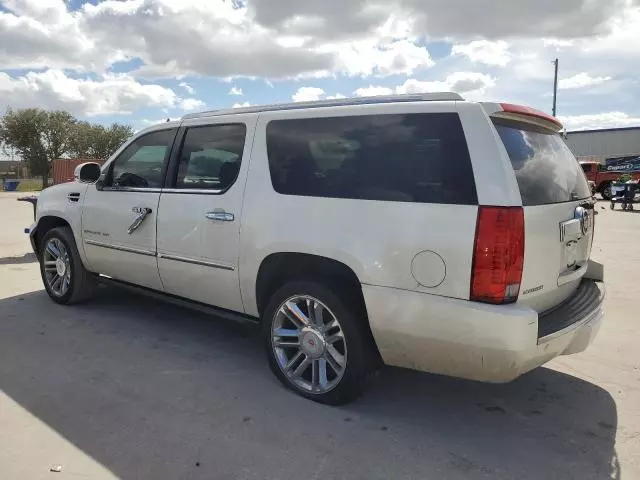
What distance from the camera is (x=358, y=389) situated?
3.36 metres

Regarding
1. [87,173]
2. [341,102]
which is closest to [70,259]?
[87,173]

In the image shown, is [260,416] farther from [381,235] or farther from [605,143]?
[605,143]

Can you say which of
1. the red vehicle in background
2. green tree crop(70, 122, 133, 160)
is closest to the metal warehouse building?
the red vehicle in background

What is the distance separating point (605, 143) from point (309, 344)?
46538mm

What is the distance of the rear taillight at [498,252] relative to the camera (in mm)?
2723

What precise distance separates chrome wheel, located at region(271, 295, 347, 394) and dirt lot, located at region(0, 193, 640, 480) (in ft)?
0.59

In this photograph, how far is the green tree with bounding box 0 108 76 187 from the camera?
51062 mm

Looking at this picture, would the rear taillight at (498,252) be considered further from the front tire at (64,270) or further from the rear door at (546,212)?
the front tire at (64,270)

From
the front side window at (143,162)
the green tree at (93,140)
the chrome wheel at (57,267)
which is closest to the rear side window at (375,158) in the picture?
the front side window at (143,162)

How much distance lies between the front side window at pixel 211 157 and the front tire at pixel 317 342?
3.33 feet

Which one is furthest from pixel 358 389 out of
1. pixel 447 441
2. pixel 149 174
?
pixel 149 174

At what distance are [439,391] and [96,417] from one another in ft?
7.29

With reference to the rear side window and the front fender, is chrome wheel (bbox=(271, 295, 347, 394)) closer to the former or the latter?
the rear side window

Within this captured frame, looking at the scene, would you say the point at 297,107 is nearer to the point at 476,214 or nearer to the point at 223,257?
the point at 223,257
